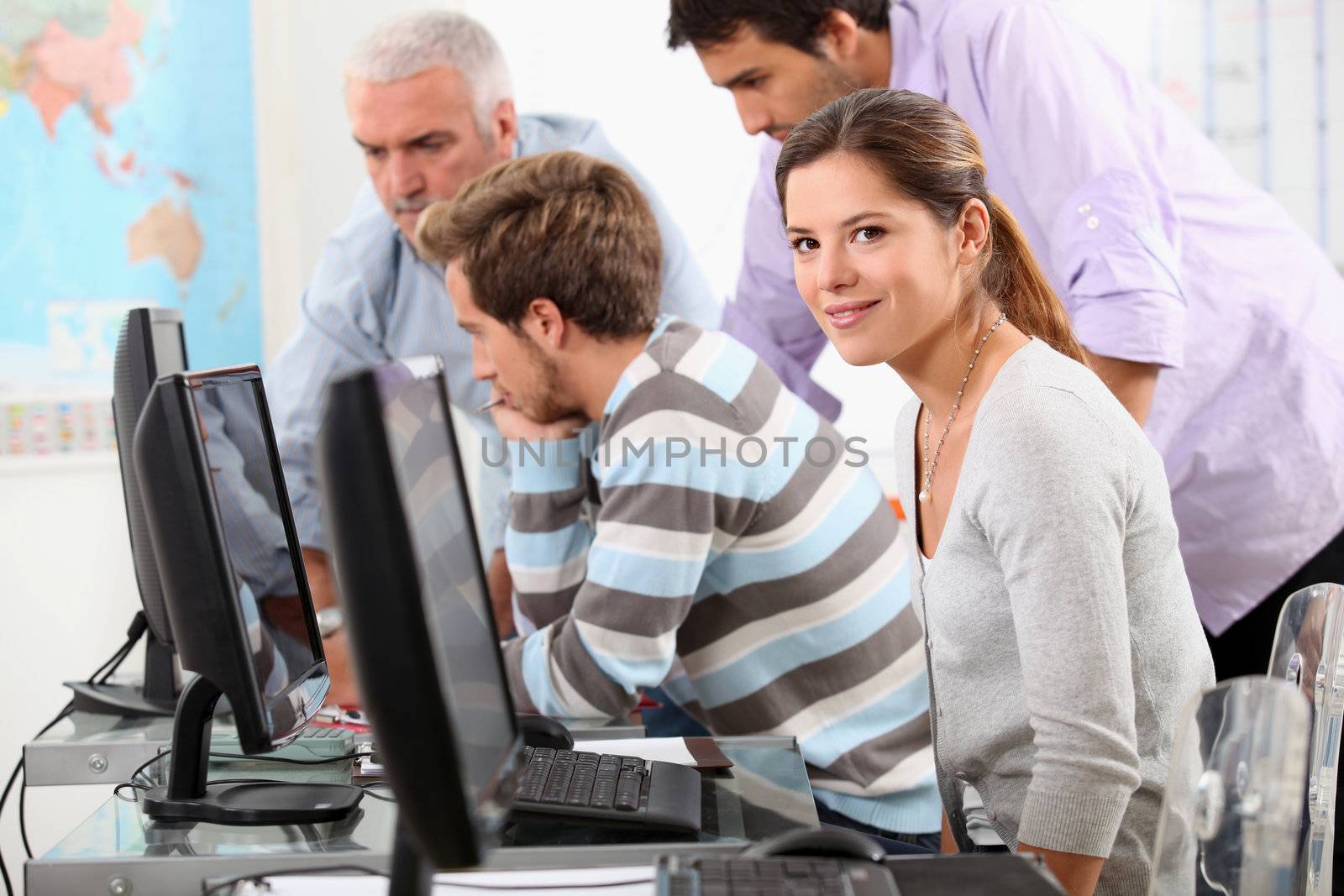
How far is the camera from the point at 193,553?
928 millimetres

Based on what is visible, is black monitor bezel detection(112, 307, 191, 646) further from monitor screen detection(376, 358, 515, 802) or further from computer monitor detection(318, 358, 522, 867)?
computer monitor detection(318, 358, 522, 867)

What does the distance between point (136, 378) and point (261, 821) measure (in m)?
0.56

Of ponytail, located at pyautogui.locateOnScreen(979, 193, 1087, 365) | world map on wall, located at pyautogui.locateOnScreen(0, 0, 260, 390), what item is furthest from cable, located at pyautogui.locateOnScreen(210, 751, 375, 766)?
world map on wall, located at pyautogui.locateOnScreen(0, 0, 260, 390)

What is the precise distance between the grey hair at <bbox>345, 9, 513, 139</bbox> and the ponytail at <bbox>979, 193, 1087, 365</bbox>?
4.56ft

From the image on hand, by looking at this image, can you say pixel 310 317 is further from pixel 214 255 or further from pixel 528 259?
pixel 528 259

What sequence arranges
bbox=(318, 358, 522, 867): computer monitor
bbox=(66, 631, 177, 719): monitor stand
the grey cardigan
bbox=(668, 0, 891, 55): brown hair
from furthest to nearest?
bbox=(668, 0, 891, 55): brown hair → bbox=(66, 631, 177, 719): monitor stand → the grey cardigan → bbox=(318, 358, 522, 867): computer monitor

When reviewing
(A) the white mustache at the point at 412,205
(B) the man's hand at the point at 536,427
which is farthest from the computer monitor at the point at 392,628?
(A) the white mustache at the point at 412,205

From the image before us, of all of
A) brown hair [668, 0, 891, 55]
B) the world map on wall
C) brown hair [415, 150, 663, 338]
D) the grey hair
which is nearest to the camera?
brown hair [415, 150, 663, 338]

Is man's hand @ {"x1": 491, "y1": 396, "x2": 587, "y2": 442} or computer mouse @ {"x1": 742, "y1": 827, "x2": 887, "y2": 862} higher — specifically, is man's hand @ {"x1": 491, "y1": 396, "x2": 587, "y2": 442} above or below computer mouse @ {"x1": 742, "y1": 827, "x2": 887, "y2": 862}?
above

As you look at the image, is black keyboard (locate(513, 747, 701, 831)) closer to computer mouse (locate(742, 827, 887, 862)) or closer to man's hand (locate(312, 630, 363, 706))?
computer mouse (locate(742, 827, 887, 862))

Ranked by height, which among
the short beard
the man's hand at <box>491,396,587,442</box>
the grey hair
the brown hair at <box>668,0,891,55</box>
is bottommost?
the man's hand at <box>491,396,587,442</box>

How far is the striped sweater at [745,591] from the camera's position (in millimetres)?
1372

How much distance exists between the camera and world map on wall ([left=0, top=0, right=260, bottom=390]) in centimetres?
248

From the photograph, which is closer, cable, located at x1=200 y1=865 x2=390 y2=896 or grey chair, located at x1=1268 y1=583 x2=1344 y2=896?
cable, located at x1=200 y1=865 x2=390 y2=896
